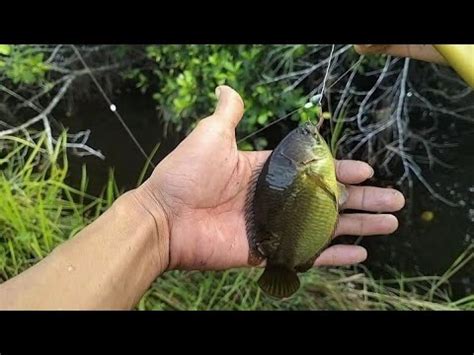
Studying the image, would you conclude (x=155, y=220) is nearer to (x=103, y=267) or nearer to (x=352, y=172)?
(x=103, y=267)

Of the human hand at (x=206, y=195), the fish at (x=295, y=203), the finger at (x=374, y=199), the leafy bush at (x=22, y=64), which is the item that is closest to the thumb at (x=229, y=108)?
the human hand at (x=206, y=195)

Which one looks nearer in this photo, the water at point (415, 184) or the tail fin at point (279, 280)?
the tail fin at point (279, 280)

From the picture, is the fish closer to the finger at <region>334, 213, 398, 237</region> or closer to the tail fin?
the tail fin

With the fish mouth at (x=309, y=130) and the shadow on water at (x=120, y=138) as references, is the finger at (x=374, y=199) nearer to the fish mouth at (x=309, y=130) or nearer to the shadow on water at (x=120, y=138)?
the fish mouth at (x=309, y=130)

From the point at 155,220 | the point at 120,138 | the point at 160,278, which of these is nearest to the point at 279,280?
the point at 155,220

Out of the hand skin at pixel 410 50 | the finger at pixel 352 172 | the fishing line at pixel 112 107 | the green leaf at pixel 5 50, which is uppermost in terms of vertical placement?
the hand skin at pixel 410 50

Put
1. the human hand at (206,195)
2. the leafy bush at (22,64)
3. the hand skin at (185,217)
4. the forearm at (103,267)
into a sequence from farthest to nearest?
the leafy bush at (22,64)
the human hand at (206,195)
the hand skin at (185,217)
the forearm at (103,267)
